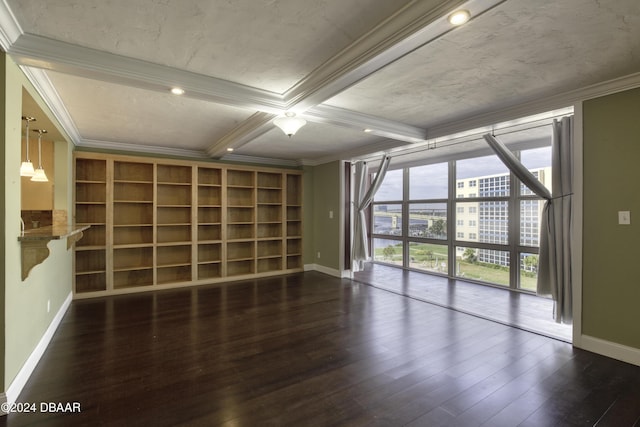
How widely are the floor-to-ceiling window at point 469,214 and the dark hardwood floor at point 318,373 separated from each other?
2.05 m

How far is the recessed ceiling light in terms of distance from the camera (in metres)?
1.64

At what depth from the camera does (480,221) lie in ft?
18.2

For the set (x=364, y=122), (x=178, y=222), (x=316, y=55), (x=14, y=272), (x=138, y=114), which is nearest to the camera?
(x=14, y=272)

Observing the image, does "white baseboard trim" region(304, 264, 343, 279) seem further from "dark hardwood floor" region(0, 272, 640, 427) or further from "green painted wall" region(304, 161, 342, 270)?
"dark hardwood floor" region(0, 272, 640, 427)

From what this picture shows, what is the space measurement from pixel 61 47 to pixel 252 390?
2775 mm

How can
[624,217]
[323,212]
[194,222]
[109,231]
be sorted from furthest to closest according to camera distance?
1. [323,212]
2. [194,222]
3. [109,231]
4. [624,217]

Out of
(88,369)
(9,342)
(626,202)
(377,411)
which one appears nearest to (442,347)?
(377,411)

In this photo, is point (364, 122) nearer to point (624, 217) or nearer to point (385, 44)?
point (385, 44)

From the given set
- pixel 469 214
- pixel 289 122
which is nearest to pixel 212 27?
pixel 289 122

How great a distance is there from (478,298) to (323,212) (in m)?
3.31

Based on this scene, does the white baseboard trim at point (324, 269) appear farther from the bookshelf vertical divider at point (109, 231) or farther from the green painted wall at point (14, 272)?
the green painted wall at point (14, 272)

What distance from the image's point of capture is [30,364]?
2420 millimetres

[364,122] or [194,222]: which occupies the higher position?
[364,122]

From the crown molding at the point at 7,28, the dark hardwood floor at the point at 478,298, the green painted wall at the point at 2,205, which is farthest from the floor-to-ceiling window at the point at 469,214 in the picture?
the green painted wall at the point at 2,205
